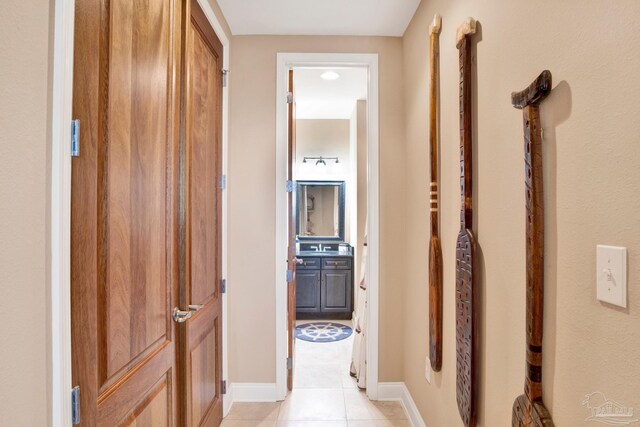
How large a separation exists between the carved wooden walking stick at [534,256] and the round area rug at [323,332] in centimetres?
303

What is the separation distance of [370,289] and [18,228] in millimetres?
2191

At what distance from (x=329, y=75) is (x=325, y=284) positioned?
2.50 m

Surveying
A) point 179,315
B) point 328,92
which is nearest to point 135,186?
point 179,315

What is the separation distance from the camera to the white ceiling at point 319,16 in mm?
2215

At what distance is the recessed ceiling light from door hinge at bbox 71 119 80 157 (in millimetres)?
2890

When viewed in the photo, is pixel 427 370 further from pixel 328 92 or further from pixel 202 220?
pixel 328 92

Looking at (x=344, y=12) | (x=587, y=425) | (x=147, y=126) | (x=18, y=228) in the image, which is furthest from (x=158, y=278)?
(x=344, y=12)

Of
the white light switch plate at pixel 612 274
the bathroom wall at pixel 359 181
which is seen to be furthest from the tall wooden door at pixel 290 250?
the white light switch plate at pixel 612 274

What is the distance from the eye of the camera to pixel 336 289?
450 centimetres

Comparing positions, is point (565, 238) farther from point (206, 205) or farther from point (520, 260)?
point (206, 205)

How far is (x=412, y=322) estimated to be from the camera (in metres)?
2.38

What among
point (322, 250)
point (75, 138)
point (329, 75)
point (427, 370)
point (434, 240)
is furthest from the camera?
point (322, 250)

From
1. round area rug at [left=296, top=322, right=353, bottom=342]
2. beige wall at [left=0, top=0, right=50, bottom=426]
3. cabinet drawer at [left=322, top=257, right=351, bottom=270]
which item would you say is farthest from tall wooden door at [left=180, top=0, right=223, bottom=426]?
cabinet drawer at [left=322, top=257, right=351, bottom=270]

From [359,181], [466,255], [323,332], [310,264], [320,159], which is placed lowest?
[323,332]
